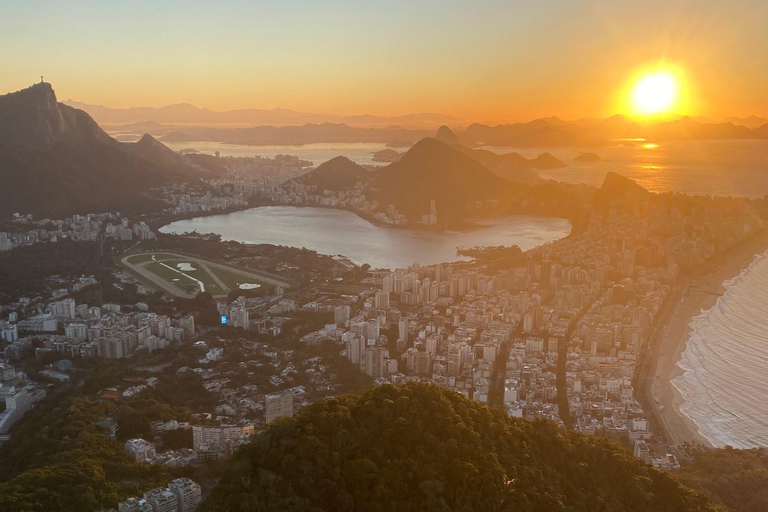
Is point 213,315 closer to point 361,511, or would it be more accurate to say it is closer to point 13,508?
point 13,508

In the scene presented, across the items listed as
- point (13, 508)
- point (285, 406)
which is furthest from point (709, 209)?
point (13, 508)

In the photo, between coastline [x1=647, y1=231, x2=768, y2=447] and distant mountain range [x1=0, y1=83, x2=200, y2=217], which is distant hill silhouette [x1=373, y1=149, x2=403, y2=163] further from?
coastline [x1=647, y1=231, x2=768, y2=447]

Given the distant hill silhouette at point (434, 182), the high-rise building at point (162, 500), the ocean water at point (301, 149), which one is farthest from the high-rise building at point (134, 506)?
the ocean water at point (301, 149)

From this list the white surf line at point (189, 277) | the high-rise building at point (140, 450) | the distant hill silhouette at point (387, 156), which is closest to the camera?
the high-rise building at point (140, 450)

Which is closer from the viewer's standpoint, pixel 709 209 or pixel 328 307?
pixel 328 307

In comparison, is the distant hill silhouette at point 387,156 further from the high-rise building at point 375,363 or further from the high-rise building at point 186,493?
the high-rise building at point 186,493

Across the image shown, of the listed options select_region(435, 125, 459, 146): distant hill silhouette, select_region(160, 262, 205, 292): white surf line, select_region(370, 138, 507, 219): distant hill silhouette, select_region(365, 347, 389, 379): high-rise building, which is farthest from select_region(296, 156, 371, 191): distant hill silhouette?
select_region(365, 347, 389, 379): high-rise building
